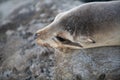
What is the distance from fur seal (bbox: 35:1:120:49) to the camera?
2934mm

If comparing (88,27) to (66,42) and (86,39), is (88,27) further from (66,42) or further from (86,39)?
(66,42)

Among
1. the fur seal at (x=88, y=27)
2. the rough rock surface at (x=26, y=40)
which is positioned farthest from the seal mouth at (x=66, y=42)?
the rough rock surface at (x=26, y=40)

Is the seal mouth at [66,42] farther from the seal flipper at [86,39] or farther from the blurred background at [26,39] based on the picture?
the blurred background at [26,39]

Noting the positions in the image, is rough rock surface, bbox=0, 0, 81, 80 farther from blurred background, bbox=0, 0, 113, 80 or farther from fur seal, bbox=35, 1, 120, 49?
fur seal, bbox=35, 1, 120, 49

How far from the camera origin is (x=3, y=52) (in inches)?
159

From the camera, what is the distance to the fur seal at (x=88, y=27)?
2934mm

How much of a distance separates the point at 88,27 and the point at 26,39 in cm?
140

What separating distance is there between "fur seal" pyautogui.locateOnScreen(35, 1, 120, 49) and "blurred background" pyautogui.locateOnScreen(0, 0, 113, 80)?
1.90 feet

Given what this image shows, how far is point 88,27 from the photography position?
2.93 metres

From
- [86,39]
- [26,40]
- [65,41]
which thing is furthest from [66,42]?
[26,40]

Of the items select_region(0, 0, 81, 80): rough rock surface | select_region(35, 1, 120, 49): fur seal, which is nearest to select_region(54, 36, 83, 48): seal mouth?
select_region(35, 1, 120, 49): fur seal

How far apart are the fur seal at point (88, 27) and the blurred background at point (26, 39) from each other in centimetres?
58

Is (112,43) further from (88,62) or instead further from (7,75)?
(7,75)

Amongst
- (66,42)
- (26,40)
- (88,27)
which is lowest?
(26,40)
